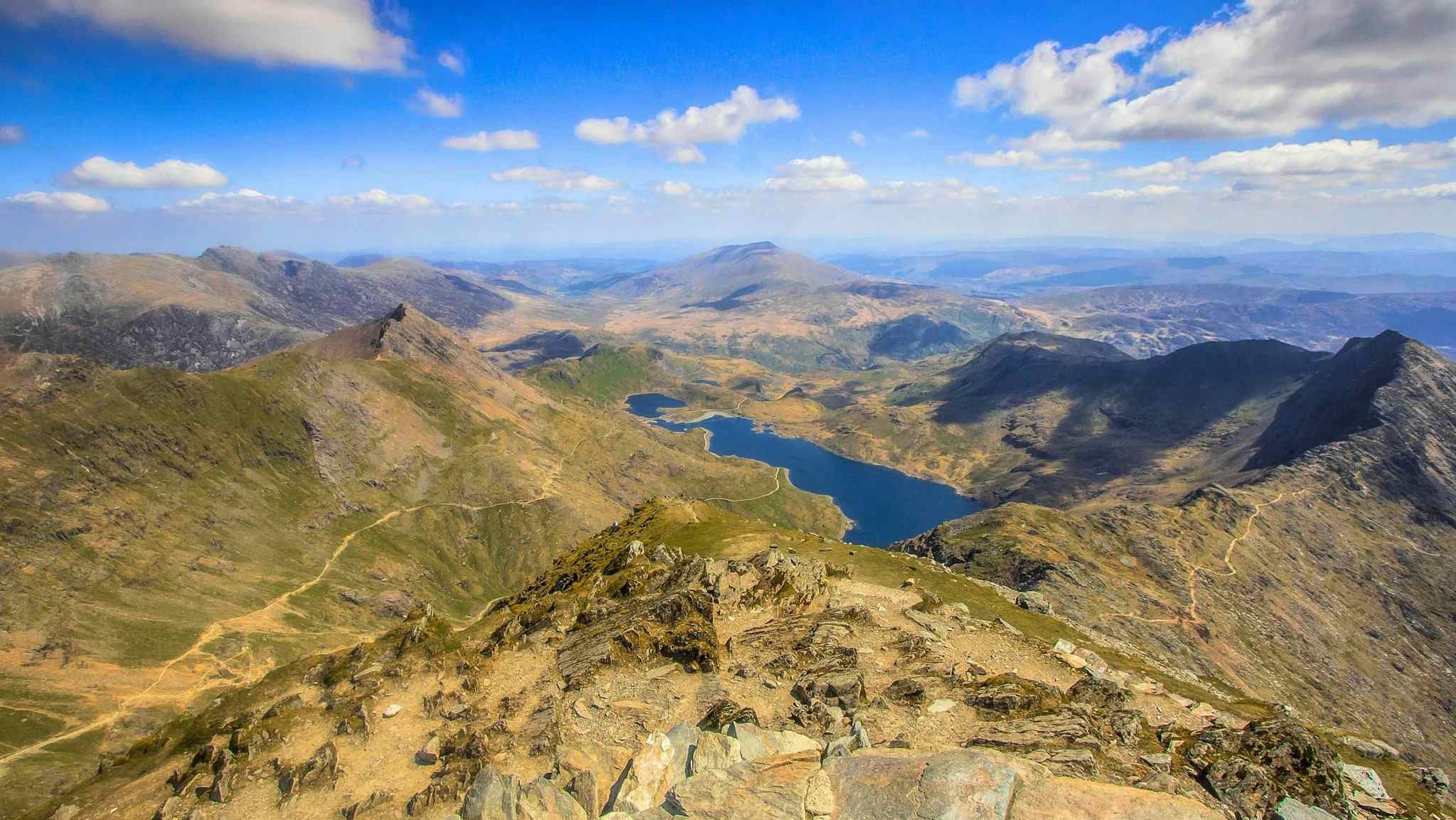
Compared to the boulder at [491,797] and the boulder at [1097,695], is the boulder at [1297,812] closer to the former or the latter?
the boulder at [1097,695]

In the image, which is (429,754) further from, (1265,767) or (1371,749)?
(1371,749)

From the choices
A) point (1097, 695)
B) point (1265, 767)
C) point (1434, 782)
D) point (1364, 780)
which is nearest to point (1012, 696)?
point (1097, 695)

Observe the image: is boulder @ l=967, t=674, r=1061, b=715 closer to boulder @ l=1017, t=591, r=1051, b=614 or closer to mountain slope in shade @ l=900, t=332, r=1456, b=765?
boulder @ l=1017, t=591, r=1051, b=614

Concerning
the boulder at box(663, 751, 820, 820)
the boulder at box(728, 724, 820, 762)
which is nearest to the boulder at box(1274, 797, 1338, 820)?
the boulder at box(728, 724, 820, 762)

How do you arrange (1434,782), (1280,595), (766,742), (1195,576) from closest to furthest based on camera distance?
(766,742) → (1434,782) → (1280,595) → (1195,576)

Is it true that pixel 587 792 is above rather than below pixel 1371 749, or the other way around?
above

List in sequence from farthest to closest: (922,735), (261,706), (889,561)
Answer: (889,561)
(261,706)
(922,735)

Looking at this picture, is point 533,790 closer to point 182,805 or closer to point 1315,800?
point 182,805

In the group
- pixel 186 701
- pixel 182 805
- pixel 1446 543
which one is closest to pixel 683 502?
pixel 182 805

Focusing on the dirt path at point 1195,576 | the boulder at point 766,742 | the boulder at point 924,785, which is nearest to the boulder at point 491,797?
the boulder at point 766,742

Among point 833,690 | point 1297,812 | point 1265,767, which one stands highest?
point 1297,812
